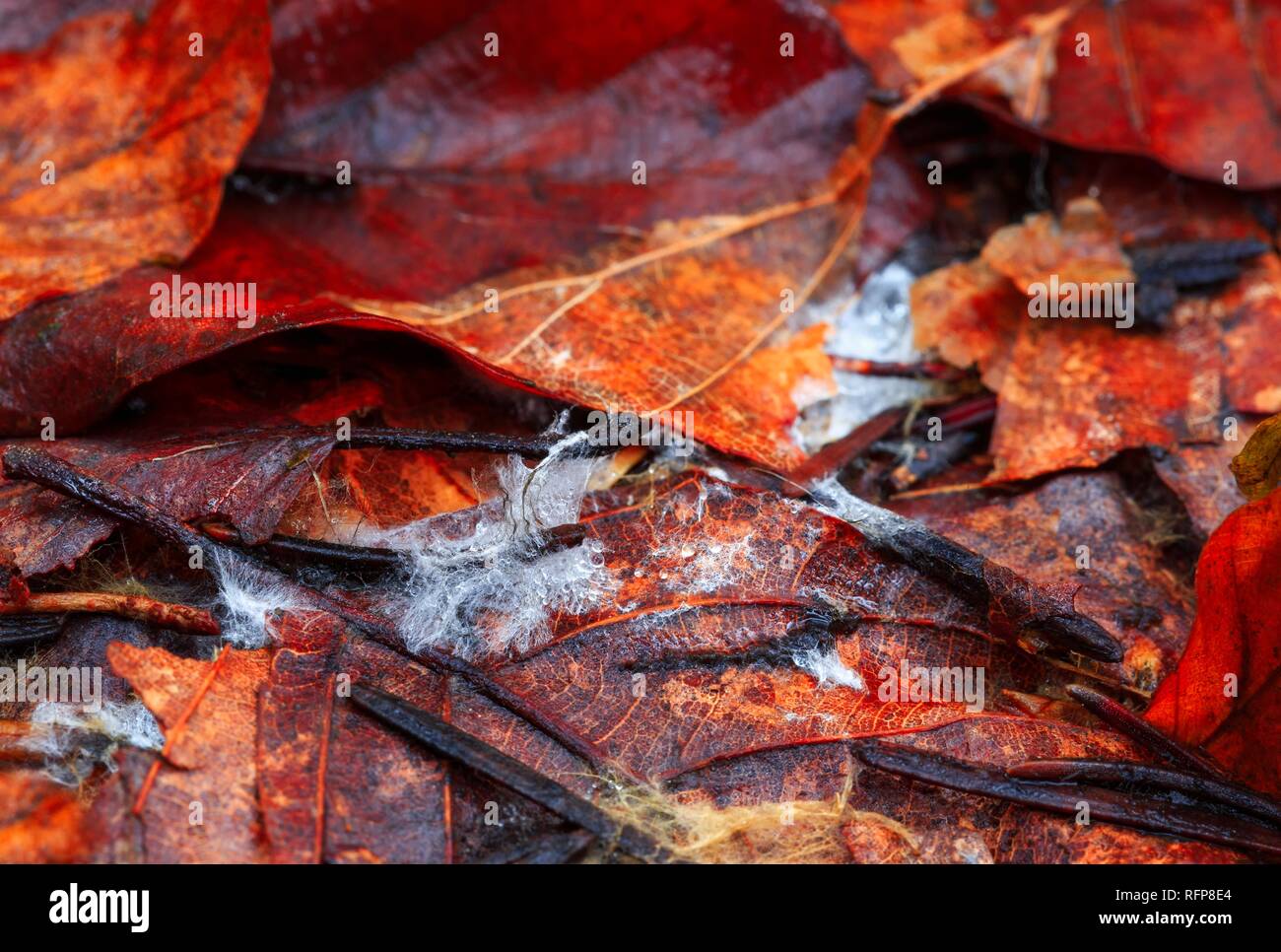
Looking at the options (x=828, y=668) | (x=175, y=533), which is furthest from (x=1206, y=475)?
(x=175, y=533)

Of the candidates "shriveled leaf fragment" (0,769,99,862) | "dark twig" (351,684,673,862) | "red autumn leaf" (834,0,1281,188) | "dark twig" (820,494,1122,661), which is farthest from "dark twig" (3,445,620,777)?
"red autumn leaf" (834,0,1281,188)

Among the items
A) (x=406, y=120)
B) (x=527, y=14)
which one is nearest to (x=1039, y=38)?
(x=527, y=14)

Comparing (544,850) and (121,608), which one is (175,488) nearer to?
(121,608)

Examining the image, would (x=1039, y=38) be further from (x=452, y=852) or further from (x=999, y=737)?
(x=452, y=852)

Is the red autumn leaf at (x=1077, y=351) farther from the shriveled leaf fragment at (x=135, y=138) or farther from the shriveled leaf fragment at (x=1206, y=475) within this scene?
the shriveled leaf fragment at (x=135, y=138)

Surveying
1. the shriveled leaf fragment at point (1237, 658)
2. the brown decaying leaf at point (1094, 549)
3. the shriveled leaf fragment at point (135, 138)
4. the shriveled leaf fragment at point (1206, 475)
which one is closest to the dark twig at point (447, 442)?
the brown decaying leaf at point (1094, 549)
